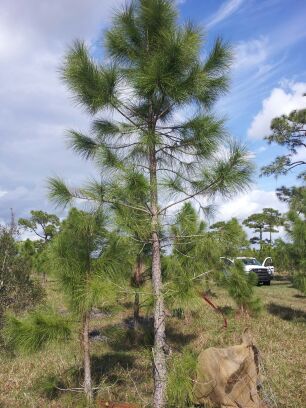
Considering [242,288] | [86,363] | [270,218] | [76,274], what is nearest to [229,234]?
[76,274]

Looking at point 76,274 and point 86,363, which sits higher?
point 76,274

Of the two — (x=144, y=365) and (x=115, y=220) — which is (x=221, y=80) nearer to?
(x=115, y=220)

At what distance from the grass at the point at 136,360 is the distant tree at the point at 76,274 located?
305mm

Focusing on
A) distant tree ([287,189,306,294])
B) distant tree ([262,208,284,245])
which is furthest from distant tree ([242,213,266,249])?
distant tree ([287,189,306,294])

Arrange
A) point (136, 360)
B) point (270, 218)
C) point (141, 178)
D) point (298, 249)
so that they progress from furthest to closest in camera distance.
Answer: point (270, 218) < point (298, 249) < point (136, 360) < point (141, 178)

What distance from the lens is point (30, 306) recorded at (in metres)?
11.6

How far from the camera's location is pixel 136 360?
898 cm

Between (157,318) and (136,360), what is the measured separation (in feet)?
12.8

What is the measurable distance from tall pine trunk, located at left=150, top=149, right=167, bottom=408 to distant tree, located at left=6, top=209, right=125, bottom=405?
576 mm

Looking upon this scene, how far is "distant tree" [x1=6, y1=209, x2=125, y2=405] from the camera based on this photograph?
5.66 metres

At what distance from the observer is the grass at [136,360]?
6480mm

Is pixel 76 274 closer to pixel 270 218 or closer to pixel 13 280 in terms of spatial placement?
pixel 13 280

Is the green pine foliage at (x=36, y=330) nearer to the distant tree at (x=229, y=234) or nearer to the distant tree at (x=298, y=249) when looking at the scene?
the distant tree at (x=229, y=234)

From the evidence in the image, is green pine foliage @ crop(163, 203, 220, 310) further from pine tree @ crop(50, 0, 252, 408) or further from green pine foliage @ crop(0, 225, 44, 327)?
green pine foliage @ crop(0, 225, 44, 327)
